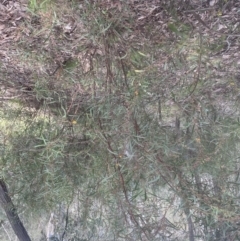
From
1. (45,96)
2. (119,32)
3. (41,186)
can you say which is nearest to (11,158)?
(41,186)

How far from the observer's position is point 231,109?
132cm

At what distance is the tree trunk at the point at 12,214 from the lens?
1387 mm

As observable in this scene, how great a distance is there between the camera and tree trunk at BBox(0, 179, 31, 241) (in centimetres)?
139

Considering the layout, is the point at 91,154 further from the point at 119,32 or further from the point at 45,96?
the point at 119,32

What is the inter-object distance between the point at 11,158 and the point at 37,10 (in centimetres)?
51

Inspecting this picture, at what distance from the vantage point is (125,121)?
1.02 metres

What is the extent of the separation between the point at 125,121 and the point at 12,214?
651mm

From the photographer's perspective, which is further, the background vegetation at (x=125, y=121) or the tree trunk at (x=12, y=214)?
the tree trunk at (x=12, y=214)

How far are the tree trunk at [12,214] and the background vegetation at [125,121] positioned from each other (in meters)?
0.03

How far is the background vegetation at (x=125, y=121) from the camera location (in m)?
1.03

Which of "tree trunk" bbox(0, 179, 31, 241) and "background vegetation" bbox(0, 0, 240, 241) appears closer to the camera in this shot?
"background vegetation" bbox(0, 0, 240, 241)

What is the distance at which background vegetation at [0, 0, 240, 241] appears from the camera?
103cm

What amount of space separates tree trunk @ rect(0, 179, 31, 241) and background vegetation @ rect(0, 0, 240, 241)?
3 centimetres

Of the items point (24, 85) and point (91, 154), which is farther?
point (24, 85)
